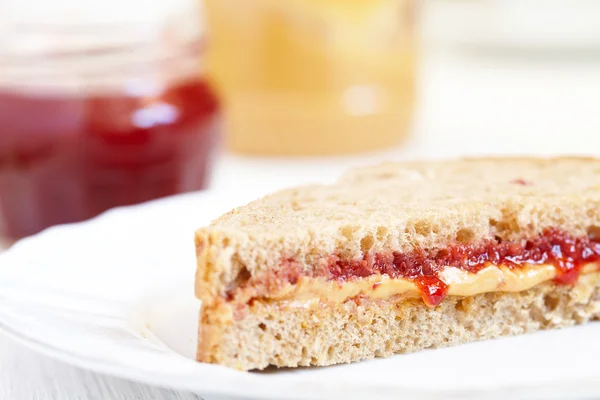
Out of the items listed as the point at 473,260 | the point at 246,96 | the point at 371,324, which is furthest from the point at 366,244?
the point at 246,96

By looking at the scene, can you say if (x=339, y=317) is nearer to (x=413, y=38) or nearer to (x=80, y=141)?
(x=80, y=141)

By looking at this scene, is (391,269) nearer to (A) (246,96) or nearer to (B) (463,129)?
(A) (246,96)

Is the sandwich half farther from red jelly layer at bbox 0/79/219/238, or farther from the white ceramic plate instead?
red jelly layer at bbox 0/79/219/238

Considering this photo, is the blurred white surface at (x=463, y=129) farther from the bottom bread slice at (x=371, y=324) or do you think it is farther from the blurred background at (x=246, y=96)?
the bottom bread slice at (x=371, y=324)

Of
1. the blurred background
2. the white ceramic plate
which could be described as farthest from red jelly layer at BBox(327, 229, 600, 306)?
the blurred background

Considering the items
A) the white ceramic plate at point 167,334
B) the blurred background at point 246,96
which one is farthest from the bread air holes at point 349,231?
the blurred background at point 246,96

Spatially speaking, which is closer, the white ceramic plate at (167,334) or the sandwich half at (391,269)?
the white ceramic plate at (167,334)

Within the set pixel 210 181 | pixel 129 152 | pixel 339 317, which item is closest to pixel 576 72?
pixel 210 181
